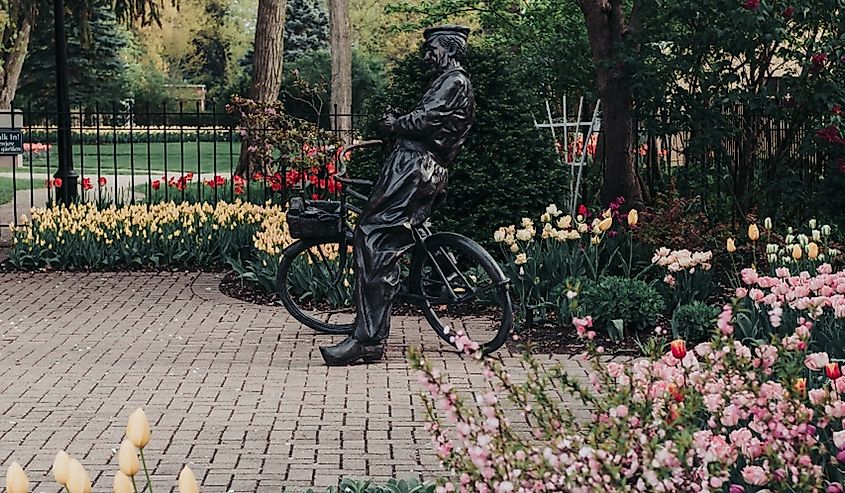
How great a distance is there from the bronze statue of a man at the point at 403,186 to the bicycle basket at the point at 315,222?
0.54 metres

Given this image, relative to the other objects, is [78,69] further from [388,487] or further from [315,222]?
[388,487]

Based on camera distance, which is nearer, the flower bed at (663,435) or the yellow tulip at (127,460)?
the yellow tulip at (127,460)

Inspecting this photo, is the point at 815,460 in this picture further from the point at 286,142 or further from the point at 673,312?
the point at 286,142

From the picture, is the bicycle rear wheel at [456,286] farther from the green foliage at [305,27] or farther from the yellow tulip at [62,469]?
the green foliage at [305,27]

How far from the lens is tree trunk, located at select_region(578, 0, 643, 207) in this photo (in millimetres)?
13406

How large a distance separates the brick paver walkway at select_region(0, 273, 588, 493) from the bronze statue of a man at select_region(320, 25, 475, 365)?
24 centimetres

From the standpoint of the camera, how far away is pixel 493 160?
38.0 feet

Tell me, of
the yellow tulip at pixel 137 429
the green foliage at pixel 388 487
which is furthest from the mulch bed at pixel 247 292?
the yellow tulip at pixel 137 429

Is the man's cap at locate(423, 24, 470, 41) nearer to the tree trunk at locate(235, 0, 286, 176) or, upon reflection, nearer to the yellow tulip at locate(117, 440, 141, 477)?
the yellow tulip at locate(117, 440, 141, 477)

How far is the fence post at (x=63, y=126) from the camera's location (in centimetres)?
1503

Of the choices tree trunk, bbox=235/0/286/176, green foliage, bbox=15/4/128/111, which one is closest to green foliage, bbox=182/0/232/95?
green foliage, bbox=15/4/128/111

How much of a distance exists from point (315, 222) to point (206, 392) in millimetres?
1698

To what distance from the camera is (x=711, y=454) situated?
3.06 m

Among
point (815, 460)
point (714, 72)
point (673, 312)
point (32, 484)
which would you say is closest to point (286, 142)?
point (714, 72)
